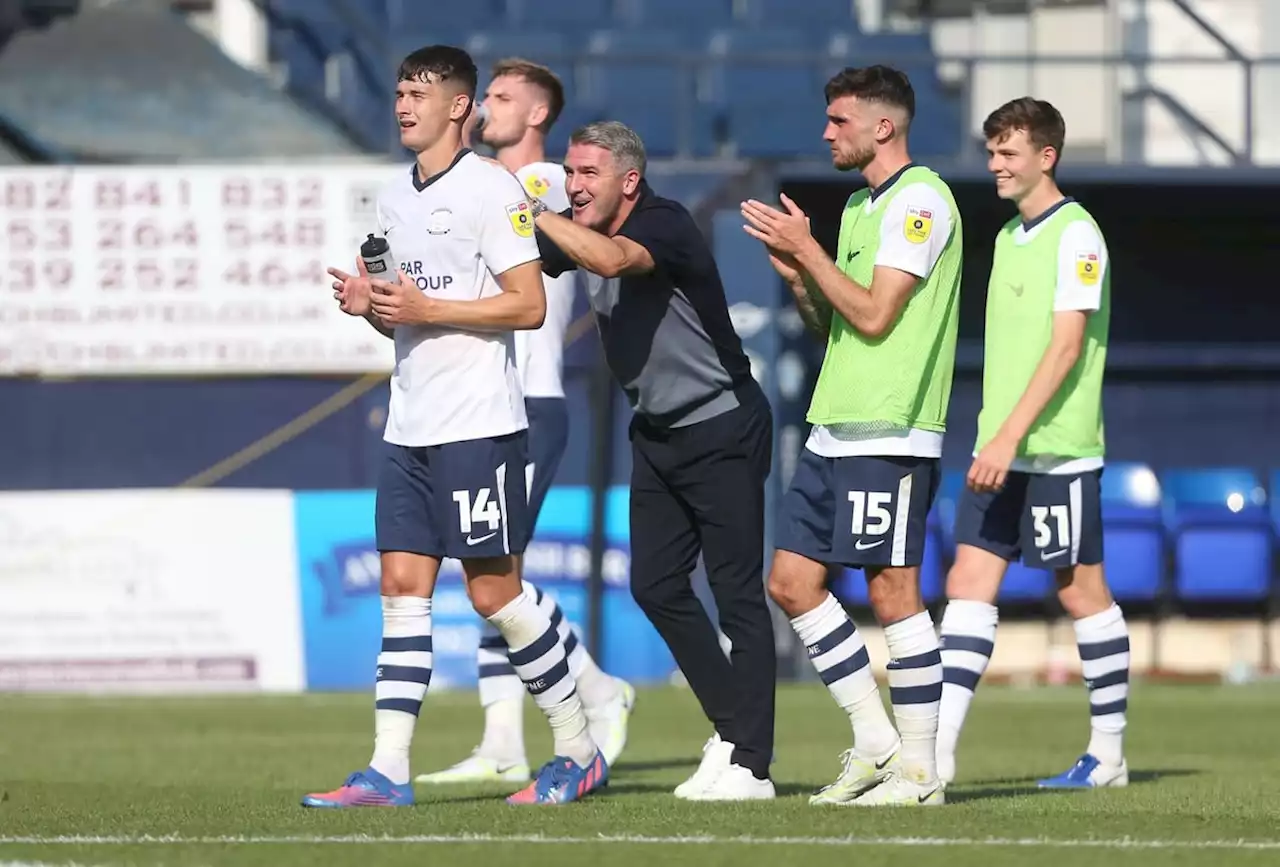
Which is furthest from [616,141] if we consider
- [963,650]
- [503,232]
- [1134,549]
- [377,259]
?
[1134,549]

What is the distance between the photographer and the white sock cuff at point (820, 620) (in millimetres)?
6570

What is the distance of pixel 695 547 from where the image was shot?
689 centimetres

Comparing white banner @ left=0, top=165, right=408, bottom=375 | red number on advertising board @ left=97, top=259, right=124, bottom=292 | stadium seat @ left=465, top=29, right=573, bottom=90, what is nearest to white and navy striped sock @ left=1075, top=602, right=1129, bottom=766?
white banner @ left=0, top=165, right=408, bottom=375

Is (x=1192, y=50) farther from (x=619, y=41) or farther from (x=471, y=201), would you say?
(x=471, y=201)

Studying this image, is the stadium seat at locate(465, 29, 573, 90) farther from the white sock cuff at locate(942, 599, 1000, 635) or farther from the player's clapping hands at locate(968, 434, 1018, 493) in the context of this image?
the player's clapping hands at locate(968, 434, 1018, 493)

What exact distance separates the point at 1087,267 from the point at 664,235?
165 centimetres

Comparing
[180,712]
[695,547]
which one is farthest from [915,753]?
[180,712]

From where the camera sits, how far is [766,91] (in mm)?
16812

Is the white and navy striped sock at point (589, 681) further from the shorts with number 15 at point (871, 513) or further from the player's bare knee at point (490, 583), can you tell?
the shorts with number 15 at point (871, 513)

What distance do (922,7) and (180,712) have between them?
32.1 feet

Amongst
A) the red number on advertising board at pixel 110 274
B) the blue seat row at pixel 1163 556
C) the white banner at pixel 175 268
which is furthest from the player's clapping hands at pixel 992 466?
the red number on advertising board at pixel 110 274

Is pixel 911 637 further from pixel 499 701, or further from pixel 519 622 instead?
pixel 499 701

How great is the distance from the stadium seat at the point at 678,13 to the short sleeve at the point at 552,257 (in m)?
11.3

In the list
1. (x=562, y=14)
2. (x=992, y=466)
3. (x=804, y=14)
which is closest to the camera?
(x=992, y=466)
